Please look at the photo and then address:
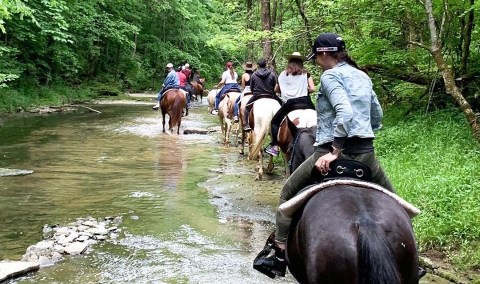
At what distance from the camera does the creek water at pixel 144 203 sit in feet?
18.0

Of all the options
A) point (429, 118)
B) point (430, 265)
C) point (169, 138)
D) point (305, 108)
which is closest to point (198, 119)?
point (169, 138)

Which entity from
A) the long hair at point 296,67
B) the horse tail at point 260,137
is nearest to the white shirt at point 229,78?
the horse tail at point 260,137

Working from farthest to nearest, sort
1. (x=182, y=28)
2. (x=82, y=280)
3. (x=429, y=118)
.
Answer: (x=182, y=28) < (x=429, y=118) < (x=82, y=280)

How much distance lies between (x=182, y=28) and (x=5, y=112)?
72.5 ft

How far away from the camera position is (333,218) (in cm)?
303

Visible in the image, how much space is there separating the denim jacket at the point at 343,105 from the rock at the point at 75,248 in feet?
10.7

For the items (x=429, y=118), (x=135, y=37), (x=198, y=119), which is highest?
(x=135, y=37)

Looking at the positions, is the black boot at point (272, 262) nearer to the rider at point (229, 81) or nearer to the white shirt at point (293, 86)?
the white shirt at point (293, 86)

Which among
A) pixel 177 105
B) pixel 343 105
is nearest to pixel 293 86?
pixel 343 105

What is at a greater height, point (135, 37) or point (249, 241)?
point (135, 37)

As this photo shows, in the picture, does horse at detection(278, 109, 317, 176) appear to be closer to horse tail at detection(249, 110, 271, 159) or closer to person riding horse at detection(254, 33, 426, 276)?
horse tail at detection(249, 110, 271, 159)

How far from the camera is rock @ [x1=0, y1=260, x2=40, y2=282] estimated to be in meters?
5.08

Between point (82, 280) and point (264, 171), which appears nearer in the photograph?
point (82, 280)

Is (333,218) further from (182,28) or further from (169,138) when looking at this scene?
(182,28)
